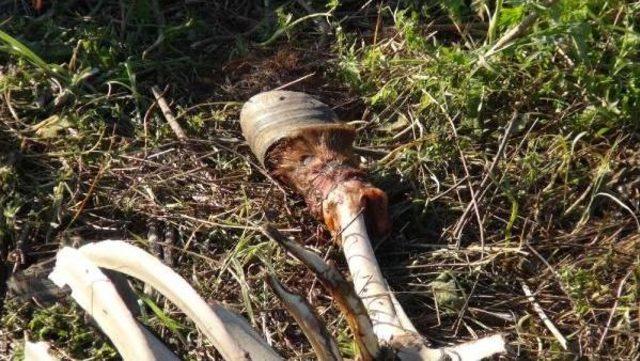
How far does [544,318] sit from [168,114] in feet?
4.21

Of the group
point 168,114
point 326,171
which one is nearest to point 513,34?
point 326,171

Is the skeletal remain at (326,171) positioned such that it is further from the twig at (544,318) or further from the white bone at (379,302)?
the twig at (544,318)

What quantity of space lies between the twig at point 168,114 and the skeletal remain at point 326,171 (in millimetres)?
222

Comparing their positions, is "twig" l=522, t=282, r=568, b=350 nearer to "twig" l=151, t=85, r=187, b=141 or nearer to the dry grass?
the dry grass

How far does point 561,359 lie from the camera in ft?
7.72

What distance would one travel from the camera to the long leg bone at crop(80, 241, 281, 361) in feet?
6.30

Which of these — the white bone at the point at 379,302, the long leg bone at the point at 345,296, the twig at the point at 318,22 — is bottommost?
the white bone at the point at 379,302

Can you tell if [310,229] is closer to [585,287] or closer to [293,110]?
[293,110]

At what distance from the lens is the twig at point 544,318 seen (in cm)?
237

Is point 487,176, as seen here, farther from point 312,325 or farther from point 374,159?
point 312,325

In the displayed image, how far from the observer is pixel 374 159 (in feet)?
9.62

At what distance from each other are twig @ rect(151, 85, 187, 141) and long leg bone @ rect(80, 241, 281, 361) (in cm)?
90

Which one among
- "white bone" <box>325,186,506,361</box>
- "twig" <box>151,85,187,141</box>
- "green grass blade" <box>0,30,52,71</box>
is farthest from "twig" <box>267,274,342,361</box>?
"green grass blade" <box>0,30,52,71</box>

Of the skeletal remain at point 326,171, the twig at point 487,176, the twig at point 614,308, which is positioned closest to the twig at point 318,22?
the skeletal remain at point 326,171
